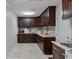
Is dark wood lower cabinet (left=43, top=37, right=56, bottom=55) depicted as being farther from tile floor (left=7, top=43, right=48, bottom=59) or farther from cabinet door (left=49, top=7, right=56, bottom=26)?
cabinet door (left=49, top=7, right=56, bottom=26)

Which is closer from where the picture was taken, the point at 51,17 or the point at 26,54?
the point at 51,17

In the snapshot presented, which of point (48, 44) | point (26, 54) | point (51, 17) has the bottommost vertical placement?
point (26, 54)

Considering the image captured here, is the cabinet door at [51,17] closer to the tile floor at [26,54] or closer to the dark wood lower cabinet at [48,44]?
the dark wood lower cabinet at [48,44]

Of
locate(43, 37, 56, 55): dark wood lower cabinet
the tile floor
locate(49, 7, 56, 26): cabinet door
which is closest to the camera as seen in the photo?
the tile floor

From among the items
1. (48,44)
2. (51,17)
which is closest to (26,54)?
(48,44)

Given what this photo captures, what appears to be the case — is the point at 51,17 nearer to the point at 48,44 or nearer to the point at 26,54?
Answer: the point at 48,44

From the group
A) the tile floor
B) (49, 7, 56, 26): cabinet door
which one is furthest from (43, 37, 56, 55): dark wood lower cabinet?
(49, 7, 56, 26): cabinet door

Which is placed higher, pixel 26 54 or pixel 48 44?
pixel 48 44

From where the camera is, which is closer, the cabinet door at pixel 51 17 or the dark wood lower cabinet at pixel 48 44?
the dark wood lower cabinet at pixel 48 44

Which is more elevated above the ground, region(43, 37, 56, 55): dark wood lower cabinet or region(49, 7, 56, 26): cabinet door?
region(49, 7, 56, 26): cabinet door

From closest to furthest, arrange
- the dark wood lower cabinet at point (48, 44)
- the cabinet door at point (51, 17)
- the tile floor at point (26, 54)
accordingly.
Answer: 1. the tile floor at point (26, 54)
2. the dark wood lower cabinet at point (48, 44)
3. the cabinet door at point (51, 17)

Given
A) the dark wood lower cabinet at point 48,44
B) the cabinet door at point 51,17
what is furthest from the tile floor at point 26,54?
the cabinet door at point 51,17

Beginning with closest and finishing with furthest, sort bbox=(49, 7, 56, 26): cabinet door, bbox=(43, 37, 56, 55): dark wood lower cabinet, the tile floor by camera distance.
→ the tile floor, bbox=(43, 37, 56, 55): dark wood lower cabinet, bbox=(49, 7, 56, 26): cabinet door
